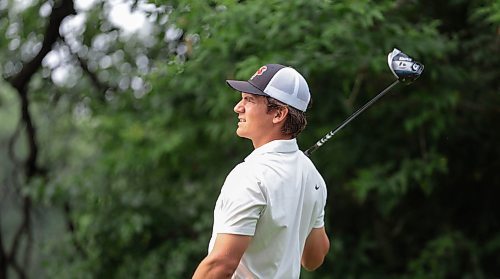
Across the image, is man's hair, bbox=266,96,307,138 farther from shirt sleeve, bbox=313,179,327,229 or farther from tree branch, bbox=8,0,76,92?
tree branch, bbox=8,0,76,92

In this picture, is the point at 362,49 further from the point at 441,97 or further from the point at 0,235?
the point at 0,235

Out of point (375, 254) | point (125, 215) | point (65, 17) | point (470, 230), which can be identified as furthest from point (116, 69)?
point (470, 230)

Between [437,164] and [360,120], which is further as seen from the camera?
[360,120]

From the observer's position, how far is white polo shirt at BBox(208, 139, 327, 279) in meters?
2.12

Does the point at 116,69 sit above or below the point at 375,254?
above

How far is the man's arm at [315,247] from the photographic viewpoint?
2471 mm

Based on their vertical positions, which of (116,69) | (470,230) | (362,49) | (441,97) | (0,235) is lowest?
(0,235)

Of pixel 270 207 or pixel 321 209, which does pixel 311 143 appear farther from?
pixel 270 207

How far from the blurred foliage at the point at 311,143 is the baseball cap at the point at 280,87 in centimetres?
199

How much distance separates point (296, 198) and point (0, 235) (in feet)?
14.9

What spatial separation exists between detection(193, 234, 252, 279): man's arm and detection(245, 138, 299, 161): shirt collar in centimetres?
21

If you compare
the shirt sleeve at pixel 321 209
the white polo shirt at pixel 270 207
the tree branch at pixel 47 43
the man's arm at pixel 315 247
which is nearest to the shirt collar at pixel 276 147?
the white polo shirt at pixel 270 207

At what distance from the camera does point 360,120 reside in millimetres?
5289

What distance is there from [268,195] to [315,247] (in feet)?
1.30
